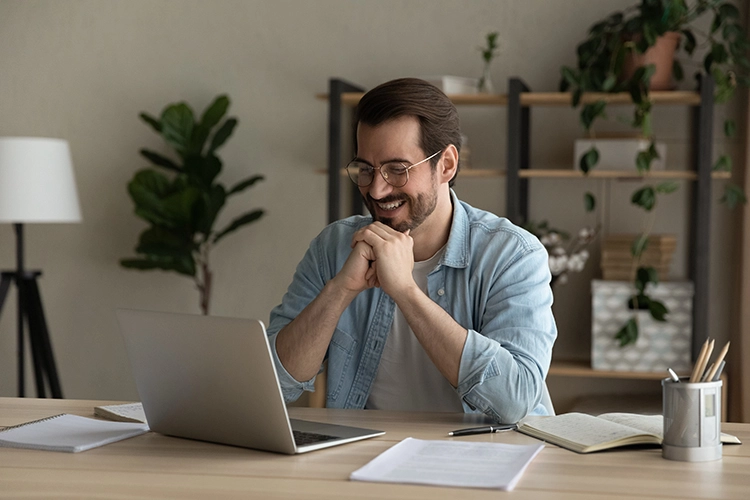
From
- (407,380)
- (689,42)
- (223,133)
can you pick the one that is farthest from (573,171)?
(407,380)

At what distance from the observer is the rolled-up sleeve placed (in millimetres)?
1559

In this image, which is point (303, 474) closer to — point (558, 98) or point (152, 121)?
point (558, 98)

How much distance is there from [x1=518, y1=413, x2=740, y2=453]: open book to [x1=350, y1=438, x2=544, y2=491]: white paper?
0.24ft

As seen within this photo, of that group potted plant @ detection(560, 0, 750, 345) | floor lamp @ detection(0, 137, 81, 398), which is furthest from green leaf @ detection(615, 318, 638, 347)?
floor lamp @ detection(0, 137, 81, 398)

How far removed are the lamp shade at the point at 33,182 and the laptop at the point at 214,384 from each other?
216cm

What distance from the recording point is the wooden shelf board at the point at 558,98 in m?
3.13

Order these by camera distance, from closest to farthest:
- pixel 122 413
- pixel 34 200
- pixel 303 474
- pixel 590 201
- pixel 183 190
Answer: pixel 303 474 → pixel 122 413 → pixel 590 201 → pixel 34 200 → pixel 183 190

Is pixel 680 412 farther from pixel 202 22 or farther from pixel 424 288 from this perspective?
pixel 202 22

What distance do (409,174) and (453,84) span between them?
1.54 metres

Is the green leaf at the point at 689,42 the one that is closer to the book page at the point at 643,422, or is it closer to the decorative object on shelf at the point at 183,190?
the decorative object on shelf at the point at 183,190

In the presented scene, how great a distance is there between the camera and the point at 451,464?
123 cm

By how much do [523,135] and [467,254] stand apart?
172 centimetres

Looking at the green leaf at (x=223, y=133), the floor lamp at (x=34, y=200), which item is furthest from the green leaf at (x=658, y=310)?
the floor lamp at (x=34, y=200)

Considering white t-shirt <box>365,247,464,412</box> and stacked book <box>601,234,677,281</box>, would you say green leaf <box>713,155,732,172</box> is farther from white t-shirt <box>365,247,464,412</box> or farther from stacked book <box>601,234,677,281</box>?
white t-shirt <box>365,247,464,412</box>
